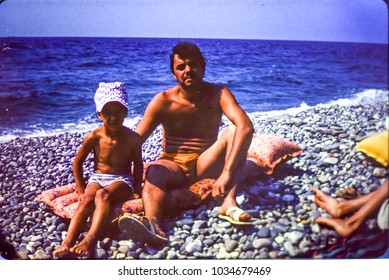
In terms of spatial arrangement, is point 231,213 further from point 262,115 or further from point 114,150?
point 114,150

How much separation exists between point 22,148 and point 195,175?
1.07 m

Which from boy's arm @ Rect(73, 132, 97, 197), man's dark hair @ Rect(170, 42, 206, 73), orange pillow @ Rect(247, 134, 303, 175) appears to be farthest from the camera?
orange pillow @ Rect(247, 134, 303, 175)

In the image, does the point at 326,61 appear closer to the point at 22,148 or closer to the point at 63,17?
the point at 63,17

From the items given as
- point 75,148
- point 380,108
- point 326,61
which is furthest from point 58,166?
point 380,108

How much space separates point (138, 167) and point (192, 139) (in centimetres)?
34

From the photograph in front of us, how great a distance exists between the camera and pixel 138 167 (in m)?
2.70

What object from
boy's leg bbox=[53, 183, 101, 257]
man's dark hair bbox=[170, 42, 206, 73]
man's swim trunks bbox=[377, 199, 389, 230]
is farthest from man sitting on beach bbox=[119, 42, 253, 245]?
man's swim trunks bbox=[377, 199, 389, 230]

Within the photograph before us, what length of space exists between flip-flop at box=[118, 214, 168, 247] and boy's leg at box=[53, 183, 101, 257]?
0.23 meters

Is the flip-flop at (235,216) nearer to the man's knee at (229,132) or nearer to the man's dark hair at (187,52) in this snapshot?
the man's knee at (229,132)

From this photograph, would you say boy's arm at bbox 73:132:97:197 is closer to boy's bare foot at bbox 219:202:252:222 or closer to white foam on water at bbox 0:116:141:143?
white foam on water at bbox 0:116:141:143

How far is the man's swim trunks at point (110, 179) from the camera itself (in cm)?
269

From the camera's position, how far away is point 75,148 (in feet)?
9.19

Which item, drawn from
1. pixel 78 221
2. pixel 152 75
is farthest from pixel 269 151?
pixel 78 221

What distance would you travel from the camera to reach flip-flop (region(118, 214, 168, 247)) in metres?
2.50
